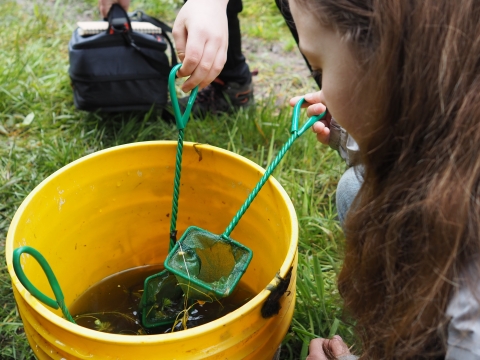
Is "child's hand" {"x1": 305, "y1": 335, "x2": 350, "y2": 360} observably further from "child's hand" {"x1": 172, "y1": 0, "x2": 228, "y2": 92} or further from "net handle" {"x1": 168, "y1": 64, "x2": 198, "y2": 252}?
"child's hand" {"x1": 172, "y1": 0, "x2": 228, "y2": 92}

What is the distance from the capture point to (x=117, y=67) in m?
1.50

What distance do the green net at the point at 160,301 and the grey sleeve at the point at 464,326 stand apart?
1.64ft

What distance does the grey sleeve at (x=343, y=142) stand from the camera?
1.00 meters

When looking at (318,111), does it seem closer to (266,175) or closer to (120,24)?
(266,175)

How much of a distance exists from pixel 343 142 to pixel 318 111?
0.35 ft

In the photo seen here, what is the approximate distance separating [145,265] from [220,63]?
1.62ft

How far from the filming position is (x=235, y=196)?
100cm

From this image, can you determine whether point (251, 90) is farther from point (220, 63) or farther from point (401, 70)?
point (401, 70)

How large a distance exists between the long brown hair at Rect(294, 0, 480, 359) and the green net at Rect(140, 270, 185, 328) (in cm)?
40

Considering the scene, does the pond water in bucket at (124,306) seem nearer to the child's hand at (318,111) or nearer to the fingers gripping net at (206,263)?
the fingers gripping net at (206,263)

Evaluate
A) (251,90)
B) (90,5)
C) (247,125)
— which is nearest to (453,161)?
(247,125)

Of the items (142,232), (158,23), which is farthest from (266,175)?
(158,23)

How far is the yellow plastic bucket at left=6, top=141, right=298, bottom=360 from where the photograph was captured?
0.64m

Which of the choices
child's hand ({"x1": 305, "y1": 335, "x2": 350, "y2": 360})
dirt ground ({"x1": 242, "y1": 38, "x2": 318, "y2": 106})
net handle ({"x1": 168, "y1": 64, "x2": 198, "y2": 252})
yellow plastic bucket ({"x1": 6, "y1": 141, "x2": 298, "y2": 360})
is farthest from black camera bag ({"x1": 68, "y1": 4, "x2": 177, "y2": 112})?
child's hand ({"x1": 305, "y1": 335, "x2": 350, "y2": 360})
